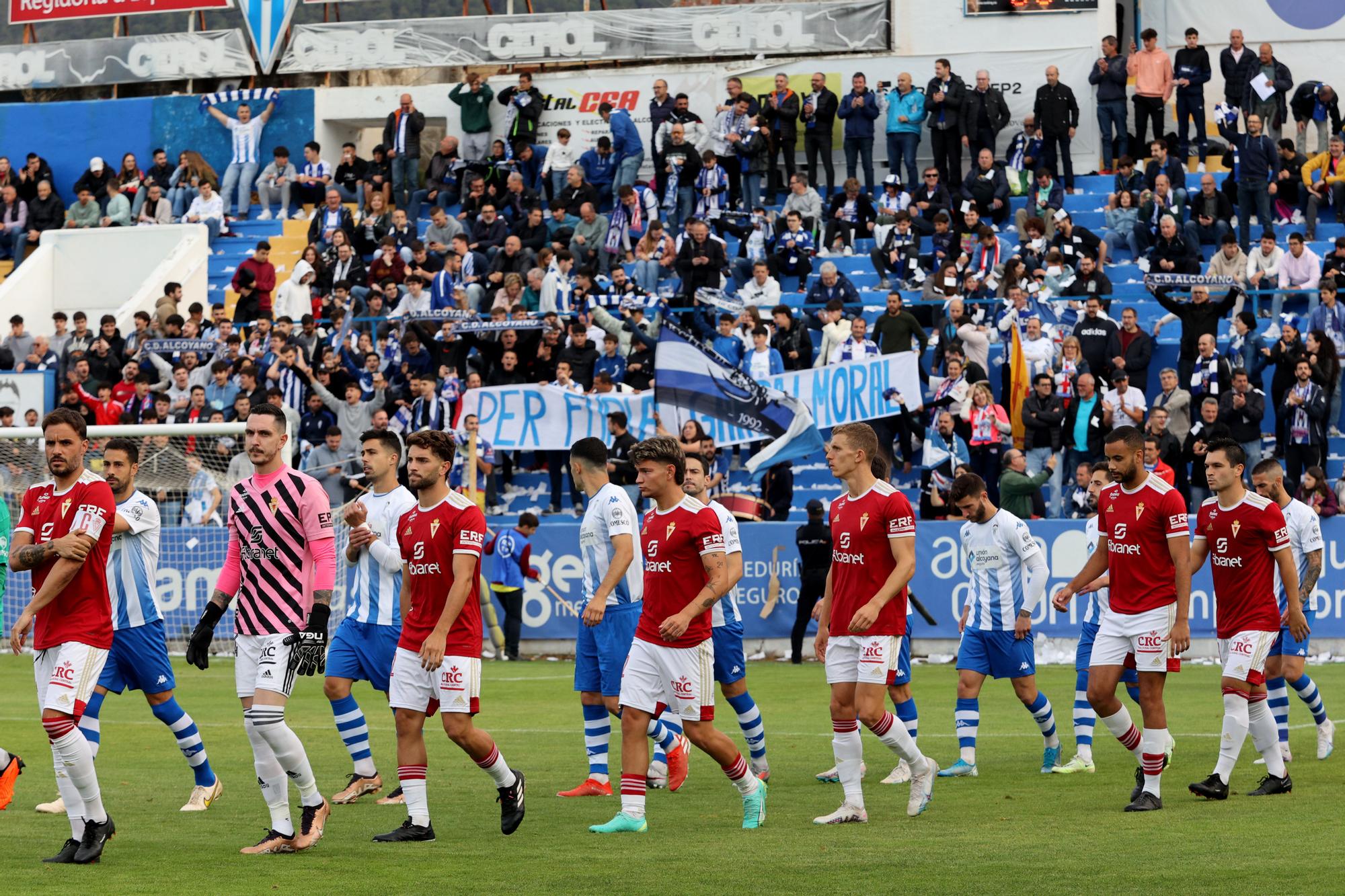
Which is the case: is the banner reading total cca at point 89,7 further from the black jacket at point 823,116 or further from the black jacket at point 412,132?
the black jacket at point 823,116

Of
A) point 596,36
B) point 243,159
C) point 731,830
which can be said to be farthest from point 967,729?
point 243,159

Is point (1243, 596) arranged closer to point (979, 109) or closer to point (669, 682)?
point (669, 682)

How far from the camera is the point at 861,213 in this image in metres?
30.5

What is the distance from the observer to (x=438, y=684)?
31.5 feet

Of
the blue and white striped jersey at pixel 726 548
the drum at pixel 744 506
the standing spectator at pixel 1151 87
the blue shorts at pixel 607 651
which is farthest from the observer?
the standing spectator at pixel 1151 87

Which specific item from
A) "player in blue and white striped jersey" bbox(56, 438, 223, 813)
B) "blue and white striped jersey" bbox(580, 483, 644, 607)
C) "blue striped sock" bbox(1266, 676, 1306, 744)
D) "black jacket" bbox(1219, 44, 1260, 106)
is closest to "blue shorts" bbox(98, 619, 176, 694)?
"player in blue and white striped jersey" bbox(56, 438, 223, 813)

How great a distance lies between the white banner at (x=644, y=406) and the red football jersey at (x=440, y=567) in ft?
47.3

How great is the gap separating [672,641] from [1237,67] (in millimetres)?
23721

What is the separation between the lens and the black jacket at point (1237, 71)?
99.5ft

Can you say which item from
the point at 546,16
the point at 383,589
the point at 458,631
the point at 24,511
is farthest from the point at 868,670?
the point at 546,16

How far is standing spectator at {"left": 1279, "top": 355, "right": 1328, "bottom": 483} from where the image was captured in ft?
75.4

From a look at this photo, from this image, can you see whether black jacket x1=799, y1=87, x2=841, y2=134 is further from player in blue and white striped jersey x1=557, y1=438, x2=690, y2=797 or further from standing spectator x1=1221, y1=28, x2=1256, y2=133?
player in blue and white striped jersey x1=557, y1=438, x2=690, y2=797

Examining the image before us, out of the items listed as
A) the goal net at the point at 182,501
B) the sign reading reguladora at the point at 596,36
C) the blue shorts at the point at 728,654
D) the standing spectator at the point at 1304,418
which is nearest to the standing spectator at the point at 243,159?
the sign reading reguladora at the point at 596,36

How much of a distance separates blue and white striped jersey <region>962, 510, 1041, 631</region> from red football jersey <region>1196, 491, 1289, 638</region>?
197 cm
